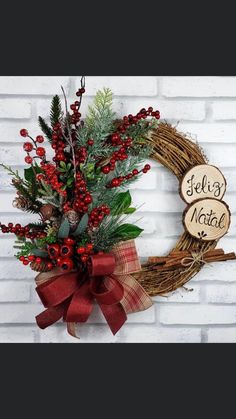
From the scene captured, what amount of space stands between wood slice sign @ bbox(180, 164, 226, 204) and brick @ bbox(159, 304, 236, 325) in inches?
14.1

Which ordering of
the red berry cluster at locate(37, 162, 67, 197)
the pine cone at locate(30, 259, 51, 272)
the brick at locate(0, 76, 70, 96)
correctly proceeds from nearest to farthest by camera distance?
1. the red berry cluster at locate(37, 162, 67, 197)
2. the pine cone at locate(30, 259, 51, 272)
3. the brick at locate(0, 76, 70, 96)

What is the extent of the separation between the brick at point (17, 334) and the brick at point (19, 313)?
0.08 ft

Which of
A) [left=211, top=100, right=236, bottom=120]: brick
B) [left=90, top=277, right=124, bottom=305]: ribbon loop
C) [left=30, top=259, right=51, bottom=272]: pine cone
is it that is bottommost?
[left=90, top=277, right=124, bottom=305]: ribbon loop

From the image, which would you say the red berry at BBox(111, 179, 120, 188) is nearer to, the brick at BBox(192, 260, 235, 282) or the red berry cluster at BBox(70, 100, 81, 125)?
the red berry cluster at BBox(70, 100, 81, 125)

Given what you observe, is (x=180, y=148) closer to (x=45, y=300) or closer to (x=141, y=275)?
(x=141, y=275)

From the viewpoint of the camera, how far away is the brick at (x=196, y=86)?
67.1 inches

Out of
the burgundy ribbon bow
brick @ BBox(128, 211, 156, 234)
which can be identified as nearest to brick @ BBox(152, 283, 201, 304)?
the burgundy ribbon bow

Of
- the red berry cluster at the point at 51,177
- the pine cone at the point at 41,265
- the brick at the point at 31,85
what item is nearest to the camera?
the red berry cluster at the point at 51,177

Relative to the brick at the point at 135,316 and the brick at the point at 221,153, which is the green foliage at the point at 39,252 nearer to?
the brick at the point at 135,316

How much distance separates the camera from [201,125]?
172cm

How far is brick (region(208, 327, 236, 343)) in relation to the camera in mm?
1791

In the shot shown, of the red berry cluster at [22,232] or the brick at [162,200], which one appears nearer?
the red berry cluster at [22,232]

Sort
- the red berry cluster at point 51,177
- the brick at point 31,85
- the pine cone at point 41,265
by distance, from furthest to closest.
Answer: the brick at point 31,85 < the pine cone at point 41,265 < the red berry cluster at point 51,177

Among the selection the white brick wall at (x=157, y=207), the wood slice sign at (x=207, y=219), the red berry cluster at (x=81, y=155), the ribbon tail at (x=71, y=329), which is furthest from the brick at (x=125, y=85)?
the ribbon tail at (x=71, y=329)
